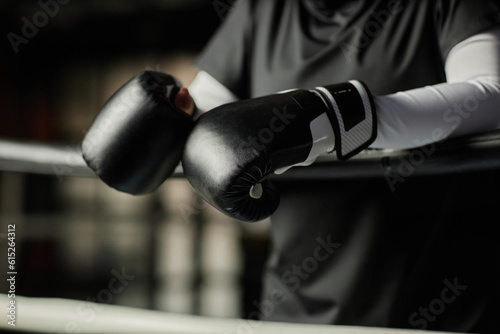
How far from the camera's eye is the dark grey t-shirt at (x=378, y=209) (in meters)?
0.63

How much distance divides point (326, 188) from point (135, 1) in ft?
10.3

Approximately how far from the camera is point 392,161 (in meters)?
0.52

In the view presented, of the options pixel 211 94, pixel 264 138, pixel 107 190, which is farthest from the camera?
pixel 107 190

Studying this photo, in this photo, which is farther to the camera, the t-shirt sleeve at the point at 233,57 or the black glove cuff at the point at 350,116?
the t-shirt sleeve at the point at 233,57

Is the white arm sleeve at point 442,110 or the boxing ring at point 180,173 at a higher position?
the white arm sleeve at point 442,110

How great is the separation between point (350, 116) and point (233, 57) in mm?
309

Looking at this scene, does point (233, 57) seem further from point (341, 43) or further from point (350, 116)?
point (350, 116)

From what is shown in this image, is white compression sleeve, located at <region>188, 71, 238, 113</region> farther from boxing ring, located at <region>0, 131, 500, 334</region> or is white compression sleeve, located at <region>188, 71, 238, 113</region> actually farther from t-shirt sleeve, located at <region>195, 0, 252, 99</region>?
boxing ring, located at <region>0, 131, 500, 334</region>

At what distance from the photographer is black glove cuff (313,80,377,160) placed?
1.63 feet

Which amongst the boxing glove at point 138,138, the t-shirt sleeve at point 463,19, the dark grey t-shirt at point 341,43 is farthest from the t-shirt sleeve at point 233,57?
the t-shirt sleeve at point 463,19

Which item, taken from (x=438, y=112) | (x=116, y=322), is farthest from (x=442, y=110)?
(x=116, y=322)

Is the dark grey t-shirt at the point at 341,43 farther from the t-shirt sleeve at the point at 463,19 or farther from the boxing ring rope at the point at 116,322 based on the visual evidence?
the boxing ring rope at the point at 116,322

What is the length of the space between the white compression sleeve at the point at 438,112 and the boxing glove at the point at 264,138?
3cm

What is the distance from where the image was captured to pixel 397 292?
2.13 ft
